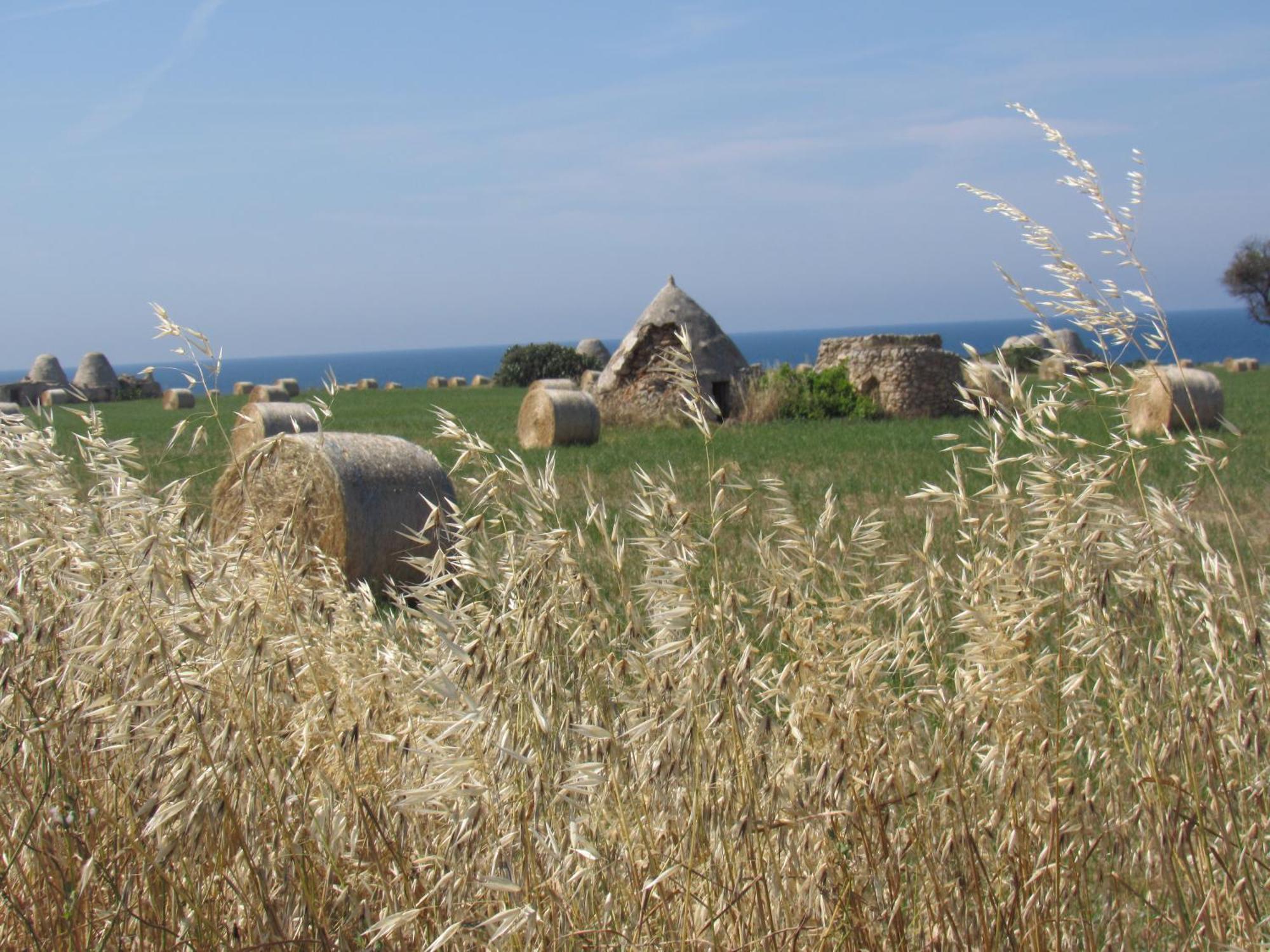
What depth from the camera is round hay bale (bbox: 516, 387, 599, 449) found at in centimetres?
1391

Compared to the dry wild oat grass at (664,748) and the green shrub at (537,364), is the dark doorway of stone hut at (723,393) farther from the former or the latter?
the green shrub at (537,364)

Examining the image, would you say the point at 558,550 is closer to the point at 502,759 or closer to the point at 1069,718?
the point at 502,759

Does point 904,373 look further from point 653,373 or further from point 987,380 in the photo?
point 987,380

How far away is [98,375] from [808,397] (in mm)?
29155

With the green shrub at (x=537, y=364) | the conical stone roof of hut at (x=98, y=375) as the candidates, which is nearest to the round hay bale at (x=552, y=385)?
the green shrub at (x=537, y=364)

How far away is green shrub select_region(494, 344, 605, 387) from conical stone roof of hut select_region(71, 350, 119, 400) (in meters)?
13.0

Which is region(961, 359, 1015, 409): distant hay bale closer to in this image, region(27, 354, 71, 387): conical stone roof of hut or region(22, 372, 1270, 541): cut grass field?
region(22, 372, 1270, 541): cut grass field

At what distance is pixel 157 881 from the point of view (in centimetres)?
200

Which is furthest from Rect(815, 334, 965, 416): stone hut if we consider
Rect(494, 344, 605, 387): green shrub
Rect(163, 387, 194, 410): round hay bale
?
Rect(163, 387, 194, 410): round hay bale

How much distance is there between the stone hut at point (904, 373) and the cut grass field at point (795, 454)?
64 centimetres

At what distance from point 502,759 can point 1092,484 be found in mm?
1040

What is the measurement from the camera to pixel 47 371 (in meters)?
37.7

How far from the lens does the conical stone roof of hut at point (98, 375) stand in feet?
117

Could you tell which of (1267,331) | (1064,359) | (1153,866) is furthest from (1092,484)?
(1267,331)
